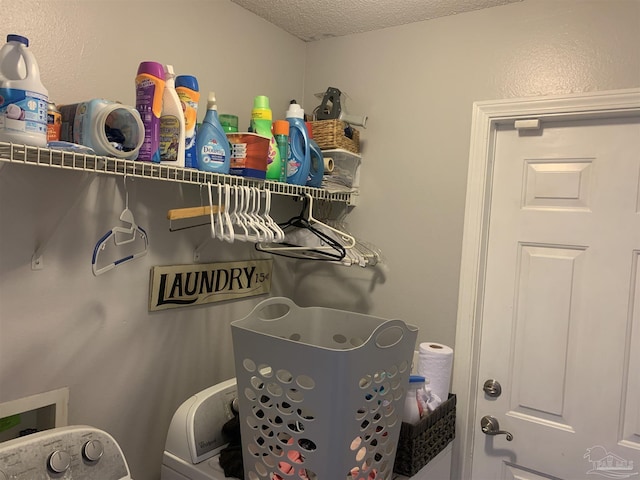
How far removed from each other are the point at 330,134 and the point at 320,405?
3.64 feet

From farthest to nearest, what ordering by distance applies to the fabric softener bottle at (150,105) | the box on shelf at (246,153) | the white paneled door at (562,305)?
the white paneled door at (562,305) < the box on shelf at (246,153) < the fabric softener bottle at (150,105)

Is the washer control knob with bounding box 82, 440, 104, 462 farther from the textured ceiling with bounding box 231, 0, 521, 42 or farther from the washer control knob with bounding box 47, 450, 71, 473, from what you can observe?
the textured ceiling with bounding box 231, 0, 521, 42

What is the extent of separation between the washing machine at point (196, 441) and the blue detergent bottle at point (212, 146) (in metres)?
0.71

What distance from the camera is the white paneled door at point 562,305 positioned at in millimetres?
1631

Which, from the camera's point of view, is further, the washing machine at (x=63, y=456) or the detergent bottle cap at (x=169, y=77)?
the detergent bottle cap at (x=169, y=77)

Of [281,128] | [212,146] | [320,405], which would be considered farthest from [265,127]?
[320,405]

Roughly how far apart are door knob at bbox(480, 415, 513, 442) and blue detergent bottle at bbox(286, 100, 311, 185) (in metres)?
1.14

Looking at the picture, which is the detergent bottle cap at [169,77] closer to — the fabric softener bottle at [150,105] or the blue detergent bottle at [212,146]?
the fabric softener bottle at [150,105]

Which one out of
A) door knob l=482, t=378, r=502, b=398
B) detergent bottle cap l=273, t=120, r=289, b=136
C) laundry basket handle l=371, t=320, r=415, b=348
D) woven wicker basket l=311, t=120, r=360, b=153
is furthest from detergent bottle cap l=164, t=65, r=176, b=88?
door knob l=482, t=378, r=502, b=398

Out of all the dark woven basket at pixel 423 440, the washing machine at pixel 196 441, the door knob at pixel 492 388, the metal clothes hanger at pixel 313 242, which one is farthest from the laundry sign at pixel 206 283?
the door knob at pixel 492 388

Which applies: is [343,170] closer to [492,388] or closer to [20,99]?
[492,388]

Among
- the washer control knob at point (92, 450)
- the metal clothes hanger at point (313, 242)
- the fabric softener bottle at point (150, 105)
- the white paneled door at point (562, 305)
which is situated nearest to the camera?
the washer control knob at point (92, 450)

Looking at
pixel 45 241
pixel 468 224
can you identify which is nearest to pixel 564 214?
pixel 468 224

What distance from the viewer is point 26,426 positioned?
141 cm
